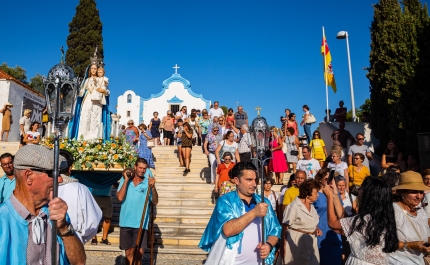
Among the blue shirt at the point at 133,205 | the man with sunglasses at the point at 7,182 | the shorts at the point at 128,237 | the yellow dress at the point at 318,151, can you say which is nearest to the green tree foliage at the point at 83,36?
the yellow dress at the point at 318,151

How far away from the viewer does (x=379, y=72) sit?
44.4 ft

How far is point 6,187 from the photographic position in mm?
5352

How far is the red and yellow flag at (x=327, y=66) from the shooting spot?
67.0 feet

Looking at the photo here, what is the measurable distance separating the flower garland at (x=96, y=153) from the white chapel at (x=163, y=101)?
33.4 metres

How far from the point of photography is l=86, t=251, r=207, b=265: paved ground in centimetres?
703

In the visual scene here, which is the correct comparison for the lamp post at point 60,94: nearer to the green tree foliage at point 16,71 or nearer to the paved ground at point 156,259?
the paved ground at point 156,259

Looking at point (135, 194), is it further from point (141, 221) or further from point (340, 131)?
point (340, 131)

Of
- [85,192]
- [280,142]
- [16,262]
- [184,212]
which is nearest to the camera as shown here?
[16,262]

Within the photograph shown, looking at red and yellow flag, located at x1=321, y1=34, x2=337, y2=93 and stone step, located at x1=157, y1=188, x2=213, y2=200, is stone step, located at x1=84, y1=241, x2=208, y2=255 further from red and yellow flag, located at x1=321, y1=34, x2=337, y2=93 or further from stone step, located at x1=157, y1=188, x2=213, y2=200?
red and yellow flag, located at x1=321, y1=34, x2=337, y2=93

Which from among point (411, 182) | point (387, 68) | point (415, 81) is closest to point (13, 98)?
point (387, 68)

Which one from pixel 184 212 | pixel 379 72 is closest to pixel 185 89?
pixel 379 72

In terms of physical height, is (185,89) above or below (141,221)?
above

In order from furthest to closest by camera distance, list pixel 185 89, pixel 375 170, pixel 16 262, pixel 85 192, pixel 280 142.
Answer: pixel 185 89 → pixel 375 170 → pixel 280 142 → pixel 85 192 → pixel 16 262

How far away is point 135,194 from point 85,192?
9.71ft
